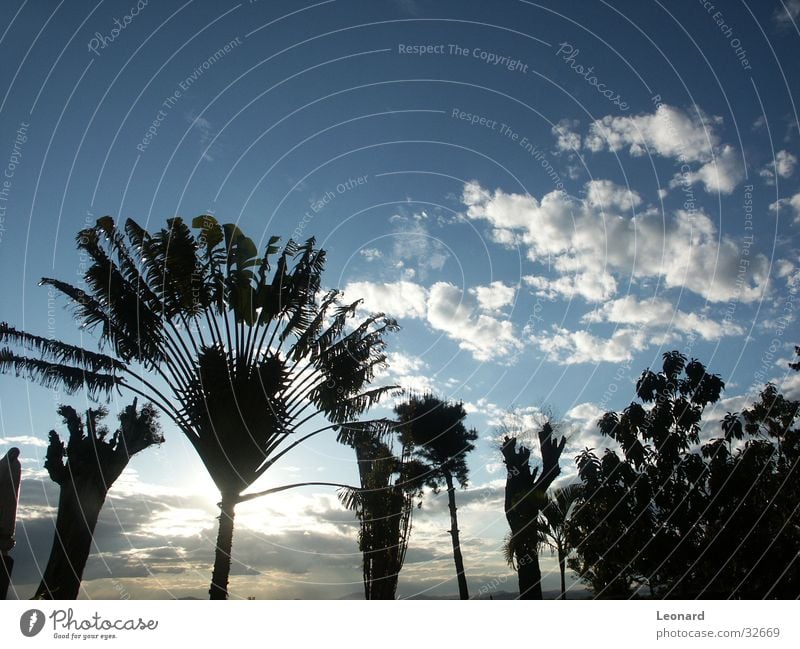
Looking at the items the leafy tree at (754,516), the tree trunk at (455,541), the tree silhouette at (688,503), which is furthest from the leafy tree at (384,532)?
the leafy tree at (754,516)

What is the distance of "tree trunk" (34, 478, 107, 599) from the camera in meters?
18.8

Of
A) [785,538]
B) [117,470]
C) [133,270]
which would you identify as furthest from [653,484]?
[117,470]

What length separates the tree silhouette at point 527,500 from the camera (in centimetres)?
2292

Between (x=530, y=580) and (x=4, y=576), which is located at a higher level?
(x=4, y=576)

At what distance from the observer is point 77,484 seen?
1952 centimetres

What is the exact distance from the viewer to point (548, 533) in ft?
73.3

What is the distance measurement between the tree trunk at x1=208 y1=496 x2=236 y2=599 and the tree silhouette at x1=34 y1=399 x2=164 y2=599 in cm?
880

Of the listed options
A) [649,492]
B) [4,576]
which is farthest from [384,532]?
[4,576]
